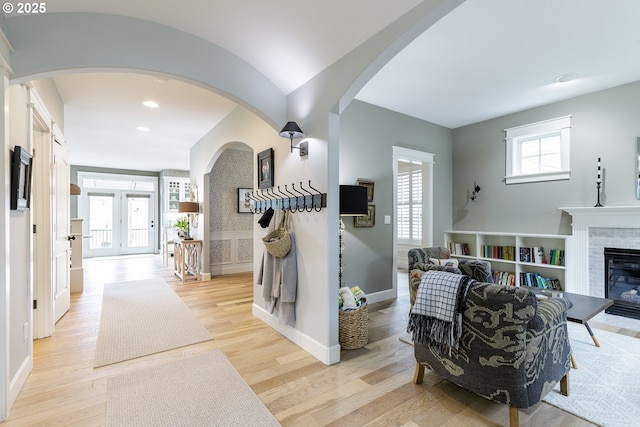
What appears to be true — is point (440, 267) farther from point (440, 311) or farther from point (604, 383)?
point (604, 383)

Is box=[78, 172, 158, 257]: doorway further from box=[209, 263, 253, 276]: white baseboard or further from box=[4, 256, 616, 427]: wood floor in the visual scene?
box=[4, 256, 616, 427]: wood floor

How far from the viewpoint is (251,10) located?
206 cm

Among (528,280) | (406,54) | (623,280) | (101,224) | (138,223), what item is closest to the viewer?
(406,54)

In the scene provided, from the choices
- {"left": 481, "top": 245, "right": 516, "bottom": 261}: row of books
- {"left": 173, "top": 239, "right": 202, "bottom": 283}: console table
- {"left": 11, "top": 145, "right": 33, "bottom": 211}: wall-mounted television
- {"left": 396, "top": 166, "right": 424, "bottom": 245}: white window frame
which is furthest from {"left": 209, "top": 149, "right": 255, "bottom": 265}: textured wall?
{"left": 481, "top": 245, "right": 516, "bottom": 261}: row of books

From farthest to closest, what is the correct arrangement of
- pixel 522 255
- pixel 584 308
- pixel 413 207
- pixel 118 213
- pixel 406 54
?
pixel 118 213 → pixel 413 207 → pixel 522 255 → pixel 406 54 → pixel 584 308

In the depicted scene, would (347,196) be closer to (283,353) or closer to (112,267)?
(283,353)

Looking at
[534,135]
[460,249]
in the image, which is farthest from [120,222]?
[534,135]

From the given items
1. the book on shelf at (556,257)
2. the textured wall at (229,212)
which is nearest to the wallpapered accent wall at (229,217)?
the textured wall at (229,212)

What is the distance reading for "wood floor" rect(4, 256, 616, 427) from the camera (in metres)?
1.76

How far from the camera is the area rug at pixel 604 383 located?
1782 mm

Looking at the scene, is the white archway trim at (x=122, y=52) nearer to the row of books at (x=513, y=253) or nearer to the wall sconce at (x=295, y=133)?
the wall sconce at (x=295, y=133)

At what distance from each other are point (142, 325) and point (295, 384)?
2.11 metres

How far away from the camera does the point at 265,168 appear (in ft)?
10.7

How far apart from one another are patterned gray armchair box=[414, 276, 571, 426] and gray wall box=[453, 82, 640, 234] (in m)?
3.09
